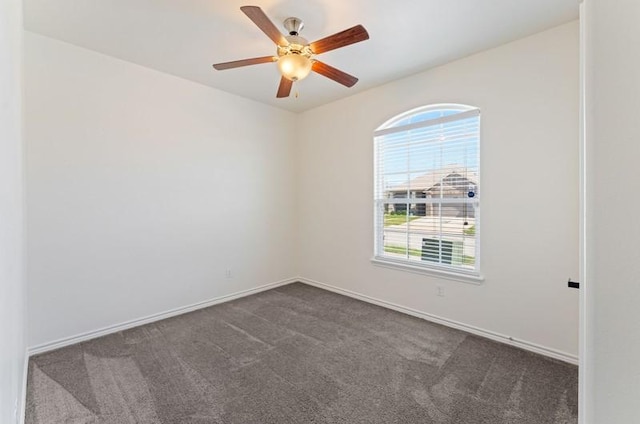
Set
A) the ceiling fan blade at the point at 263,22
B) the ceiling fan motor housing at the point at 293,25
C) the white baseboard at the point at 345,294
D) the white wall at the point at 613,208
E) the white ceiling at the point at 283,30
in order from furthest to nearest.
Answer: the white baseboard at the point at 345,294 → the ceiling fan motor housing at the point at 293,25 → the white ceiling at the point at 283,30 → the ceiling fan blade at the point at 263,22 → the white wall at the point at 613,208

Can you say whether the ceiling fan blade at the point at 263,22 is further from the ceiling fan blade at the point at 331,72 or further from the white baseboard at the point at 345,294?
the white baseboard at the point at 345,294

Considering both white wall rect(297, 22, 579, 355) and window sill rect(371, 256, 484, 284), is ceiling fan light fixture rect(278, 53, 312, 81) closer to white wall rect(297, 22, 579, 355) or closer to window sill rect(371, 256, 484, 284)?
white wall rect(297, 22, 579, 355)

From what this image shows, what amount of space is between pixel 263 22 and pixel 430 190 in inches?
92.8

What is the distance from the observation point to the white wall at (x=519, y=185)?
2371 mm

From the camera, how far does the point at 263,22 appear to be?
71.5 inches

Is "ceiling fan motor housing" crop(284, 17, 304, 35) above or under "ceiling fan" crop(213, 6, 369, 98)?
above

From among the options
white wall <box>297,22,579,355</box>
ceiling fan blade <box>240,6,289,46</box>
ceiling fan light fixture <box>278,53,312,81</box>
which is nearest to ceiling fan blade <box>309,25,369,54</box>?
ceiling fan light fixture <box>278,53,312,81</box>

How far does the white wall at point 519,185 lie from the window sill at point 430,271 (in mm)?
61

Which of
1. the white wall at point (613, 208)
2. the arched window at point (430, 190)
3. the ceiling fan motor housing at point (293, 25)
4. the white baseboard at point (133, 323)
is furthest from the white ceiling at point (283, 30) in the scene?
the white baseboard at point (133, 323)

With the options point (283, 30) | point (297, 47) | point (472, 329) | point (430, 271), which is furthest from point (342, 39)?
point (472, 329)

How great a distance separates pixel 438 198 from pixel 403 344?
1.56 meters

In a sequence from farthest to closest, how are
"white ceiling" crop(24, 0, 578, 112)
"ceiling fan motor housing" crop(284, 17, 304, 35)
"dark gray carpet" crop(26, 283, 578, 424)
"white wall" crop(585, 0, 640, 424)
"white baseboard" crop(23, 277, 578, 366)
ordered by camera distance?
"white baseboard" crop(23, 277, 578, 366) → "ceiling fan motor housing" crop(284, 17, 304, 35) → "white ceiling" crop(24, 0, 578, 112) → "dark gray carpet" crop(26, 283, 578, 424) → "white wall" crop(585, 0, 640, 424)

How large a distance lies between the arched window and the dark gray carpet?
0.81 meters

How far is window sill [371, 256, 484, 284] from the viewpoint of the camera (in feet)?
9.52
